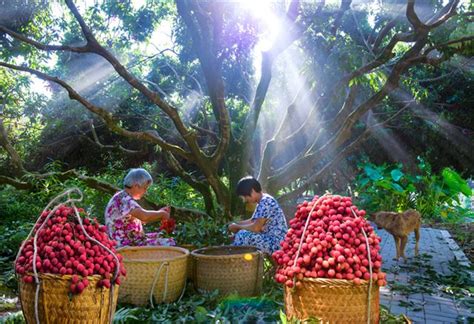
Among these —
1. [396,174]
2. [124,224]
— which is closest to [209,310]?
[124,224]

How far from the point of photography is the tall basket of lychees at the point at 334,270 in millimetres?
2502

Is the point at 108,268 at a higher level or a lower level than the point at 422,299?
higher

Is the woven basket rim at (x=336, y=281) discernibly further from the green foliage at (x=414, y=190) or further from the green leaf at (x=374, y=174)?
the green leaf at (x=374, y=174)

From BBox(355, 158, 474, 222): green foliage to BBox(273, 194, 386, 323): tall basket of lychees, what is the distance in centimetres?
1131

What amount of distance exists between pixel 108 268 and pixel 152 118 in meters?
9.13

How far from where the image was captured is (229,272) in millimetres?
4516

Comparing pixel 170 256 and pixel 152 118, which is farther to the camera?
pixel 152 118

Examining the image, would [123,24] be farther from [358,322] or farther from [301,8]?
[358,322]

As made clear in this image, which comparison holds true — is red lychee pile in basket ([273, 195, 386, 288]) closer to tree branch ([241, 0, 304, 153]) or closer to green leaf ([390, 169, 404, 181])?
tree branch ([241, 0, 304, 153])

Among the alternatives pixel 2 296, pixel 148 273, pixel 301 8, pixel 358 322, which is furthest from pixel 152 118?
pixel 358 322

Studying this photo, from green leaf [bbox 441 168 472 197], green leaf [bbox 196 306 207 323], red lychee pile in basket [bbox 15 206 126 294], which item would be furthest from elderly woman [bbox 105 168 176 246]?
green leaf [bbox 441 168 472 197]

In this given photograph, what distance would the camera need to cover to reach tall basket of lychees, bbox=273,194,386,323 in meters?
2.50

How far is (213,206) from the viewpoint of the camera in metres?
8.41

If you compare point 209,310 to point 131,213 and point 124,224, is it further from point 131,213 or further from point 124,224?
point 124,224
